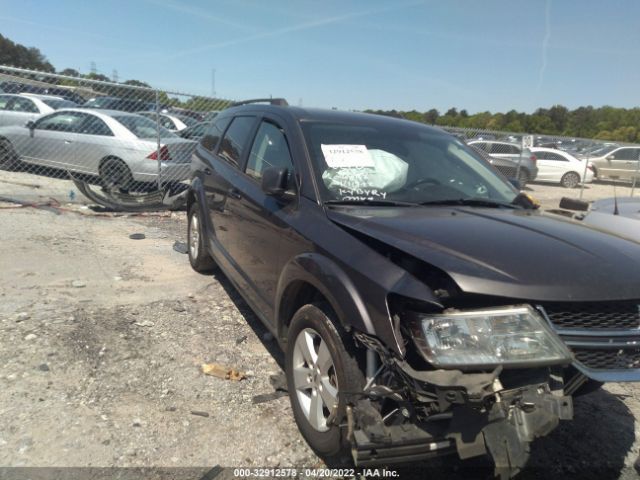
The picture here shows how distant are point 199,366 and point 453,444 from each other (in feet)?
7.04

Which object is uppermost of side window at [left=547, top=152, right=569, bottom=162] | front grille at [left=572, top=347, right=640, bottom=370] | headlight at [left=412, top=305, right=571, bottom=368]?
side window at [left=547, top=152, right=569, bottom=162]

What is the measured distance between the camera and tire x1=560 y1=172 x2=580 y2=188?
19078 mm

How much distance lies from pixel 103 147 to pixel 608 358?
9407 millimetres

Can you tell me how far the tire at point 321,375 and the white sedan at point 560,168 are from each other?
18.6 m

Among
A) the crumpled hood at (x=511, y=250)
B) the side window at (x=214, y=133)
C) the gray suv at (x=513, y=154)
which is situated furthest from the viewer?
the gray suv at (x=513, y=154)

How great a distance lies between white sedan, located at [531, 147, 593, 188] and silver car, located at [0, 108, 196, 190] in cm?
1453

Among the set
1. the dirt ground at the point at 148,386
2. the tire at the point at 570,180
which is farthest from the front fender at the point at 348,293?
the tire at the point at 570,180

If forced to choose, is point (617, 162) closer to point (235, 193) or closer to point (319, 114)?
point (319, 114)

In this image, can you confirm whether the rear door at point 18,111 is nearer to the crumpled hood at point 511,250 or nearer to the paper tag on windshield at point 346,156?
the paper tag on windshield at point 346,156

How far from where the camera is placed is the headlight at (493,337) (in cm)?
199

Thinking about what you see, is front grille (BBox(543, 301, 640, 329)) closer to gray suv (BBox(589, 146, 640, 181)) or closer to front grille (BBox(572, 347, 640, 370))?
front grille (BBox(572, 347, 640, 370))

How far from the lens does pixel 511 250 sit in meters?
2.30

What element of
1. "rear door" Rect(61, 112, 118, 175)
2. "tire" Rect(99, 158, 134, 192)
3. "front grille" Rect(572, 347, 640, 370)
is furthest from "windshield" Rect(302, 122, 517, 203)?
"rear door" Rect(61, 112, 118, 175)

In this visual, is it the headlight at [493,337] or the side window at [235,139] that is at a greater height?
the side window at [235,139]
